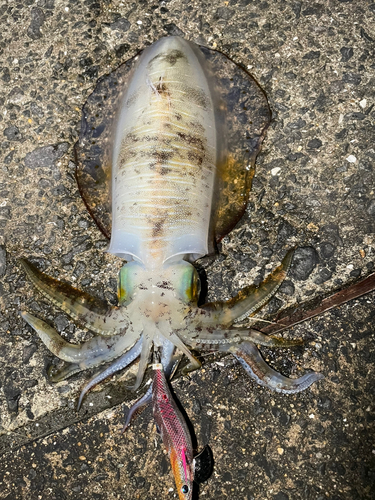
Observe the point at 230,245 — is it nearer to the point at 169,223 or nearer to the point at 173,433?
the point at 169,223

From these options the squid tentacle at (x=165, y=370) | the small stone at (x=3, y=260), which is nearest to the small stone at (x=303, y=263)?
the squid tentacle at (x=165, y=370)

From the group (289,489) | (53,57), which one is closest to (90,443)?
(289,489)

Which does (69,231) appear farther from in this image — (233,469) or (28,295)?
(233,469)

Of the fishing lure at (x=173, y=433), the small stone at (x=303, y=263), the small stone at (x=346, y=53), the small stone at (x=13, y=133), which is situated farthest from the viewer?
the small stone at (x=13, y=133)

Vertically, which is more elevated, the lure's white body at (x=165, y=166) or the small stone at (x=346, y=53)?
the small stone at (x=346, y=53)

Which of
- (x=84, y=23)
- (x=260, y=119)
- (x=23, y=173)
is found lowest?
(x=23, y=173)

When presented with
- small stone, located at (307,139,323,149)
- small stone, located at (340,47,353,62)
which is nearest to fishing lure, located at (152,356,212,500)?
small stone, located at (307,139,323,149)

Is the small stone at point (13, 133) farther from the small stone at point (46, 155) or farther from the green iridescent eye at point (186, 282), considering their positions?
the green iridescent eye at point (186, 282)
